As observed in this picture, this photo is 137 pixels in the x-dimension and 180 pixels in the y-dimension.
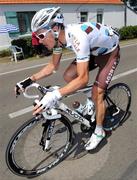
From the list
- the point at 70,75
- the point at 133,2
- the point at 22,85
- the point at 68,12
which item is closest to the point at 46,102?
the point at 22,85

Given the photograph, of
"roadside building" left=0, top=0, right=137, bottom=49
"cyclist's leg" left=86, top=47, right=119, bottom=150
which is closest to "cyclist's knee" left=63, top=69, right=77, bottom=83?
"cyclist's leg" left=86, top=47, right=119, bottom=150

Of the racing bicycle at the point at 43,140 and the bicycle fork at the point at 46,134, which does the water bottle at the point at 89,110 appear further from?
the bicycle fork at the point at 46,134

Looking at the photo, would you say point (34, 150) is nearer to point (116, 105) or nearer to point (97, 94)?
point (97, 94)

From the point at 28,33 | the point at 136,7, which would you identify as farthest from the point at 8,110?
the point at 136,7

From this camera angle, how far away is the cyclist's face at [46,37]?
296 centimetres

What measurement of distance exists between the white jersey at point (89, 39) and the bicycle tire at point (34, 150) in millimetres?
904

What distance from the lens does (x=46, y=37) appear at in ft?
9.79

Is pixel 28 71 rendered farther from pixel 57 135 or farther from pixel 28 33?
pixel 28 33

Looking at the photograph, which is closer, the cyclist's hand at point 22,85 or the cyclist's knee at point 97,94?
the cyclist's hand at point 22,85

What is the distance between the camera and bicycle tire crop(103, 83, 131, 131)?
14.2ft

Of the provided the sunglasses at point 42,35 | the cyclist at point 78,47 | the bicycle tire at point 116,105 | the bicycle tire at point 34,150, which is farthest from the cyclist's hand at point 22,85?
the bicycle tire at point 116,105

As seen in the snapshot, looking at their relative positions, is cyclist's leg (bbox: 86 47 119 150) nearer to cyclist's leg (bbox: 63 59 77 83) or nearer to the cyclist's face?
cyclist's leg (bbox: 63 59 77 83)

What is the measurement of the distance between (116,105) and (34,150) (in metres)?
1.66

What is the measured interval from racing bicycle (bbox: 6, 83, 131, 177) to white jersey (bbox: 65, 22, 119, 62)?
57 cm
